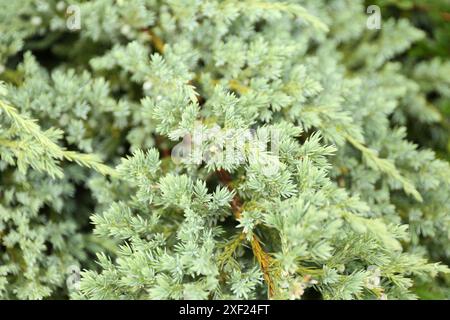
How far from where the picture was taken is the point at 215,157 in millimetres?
965

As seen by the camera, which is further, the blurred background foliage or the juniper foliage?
the blurred background foliage

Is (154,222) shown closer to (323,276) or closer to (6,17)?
(323,276)

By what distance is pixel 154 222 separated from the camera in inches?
39.5

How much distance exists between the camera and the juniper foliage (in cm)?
92

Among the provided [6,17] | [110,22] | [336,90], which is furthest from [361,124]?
[6,17]

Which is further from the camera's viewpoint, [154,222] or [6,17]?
[6,17]

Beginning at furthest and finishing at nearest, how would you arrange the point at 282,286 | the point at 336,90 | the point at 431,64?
1. the point at 431,64
2. the point at 336,90
3. the point at 282,286

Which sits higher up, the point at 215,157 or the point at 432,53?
the point at 432,53

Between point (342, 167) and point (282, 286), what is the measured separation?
1.48 ft

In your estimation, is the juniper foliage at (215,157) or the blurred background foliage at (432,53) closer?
the juniper foliage at (215,157)

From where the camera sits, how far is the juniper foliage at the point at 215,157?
92 cm

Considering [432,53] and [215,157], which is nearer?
[215,157]

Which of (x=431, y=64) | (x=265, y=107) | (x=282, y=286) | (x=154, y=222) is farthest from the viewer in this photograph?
(x=431, y=64)
